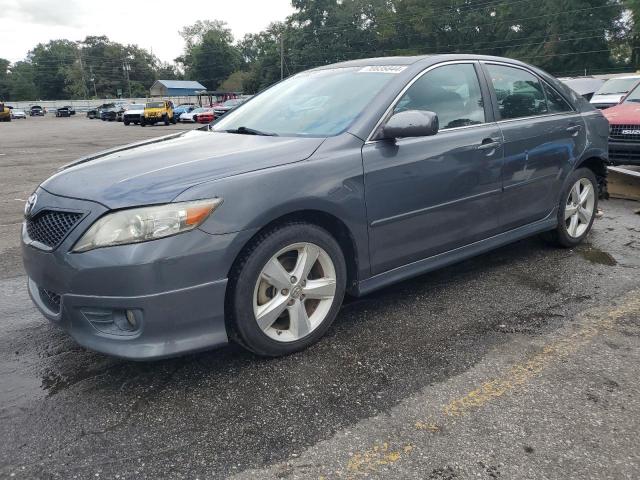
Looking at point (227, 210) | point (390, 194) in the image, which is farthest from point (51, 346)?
point (390, 194)

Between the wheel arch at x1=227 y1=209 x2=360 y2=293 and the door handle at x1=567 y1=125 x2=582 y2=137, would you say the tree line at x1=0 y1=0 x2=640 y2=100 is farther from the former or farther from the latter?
the wheel arch at x1=227 y1=209 x2=360 y2=293

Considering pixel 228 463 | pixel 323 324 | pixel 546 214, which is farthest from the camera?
pixel 546 214

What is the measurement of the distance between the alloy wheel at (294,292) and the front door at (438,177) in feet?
1.19

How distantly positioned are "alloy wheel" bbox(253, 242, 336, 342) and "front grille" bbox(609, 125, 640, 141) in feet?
20.9

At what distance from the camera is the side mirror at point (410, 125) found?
9.91 ft

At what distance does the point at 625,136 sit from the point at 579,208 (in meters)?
3.77

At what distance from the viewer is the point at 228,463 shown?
81.8 inches

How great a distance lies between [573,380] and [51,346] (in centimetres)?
285

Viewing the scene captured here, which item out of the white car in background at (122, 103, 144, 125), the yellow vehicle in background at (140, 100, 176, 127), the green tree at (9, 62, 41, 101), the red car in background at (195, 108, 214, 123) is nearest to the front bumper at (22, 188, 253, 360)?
the red car in background at (195, 108, 214, 123)

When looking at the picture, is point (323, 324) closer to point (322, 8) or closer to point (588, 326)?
point (588, 326)

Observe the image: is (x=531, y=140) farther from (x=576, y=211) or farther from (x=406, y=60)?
(x=406, y=60)

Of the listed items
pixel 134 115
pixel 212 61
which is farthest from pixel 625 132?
pixel 212 61

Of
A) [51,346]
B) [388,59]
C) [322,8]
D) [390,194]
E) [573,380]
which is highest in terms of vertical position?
[322,8]

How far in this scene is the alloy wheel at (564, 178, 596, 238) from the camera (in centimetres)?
459
